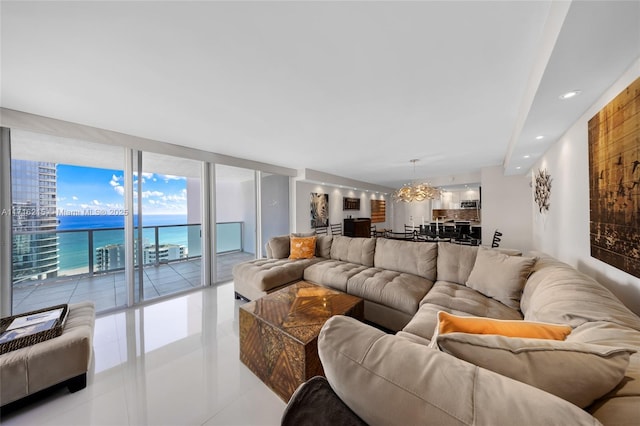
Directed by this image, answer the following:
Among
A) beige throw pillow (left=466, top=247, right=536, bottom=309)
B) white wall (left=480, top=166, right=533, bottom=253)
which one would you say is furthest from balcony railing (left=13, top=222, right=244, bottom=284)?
white wall (left=480, top=166, right=533, bottom=253)

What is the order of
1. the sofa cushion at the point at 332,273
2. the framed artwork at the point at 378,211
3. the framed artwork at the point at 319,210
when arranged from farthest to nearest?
1. the framed artwork at the point at 378,211
2. the framed artwork at the point at 319,210
3. the sofa cushion at the point at 332,273

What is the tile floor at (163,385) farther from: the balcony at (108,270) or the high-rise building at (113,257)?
the high-rise building at (113,257)

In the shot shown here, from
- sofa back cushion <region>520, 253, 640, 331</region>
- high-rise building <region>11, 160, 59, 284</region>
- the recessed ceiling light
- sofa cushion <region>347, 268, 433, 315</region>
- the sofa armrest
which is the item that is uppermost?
the recessed ceiling light

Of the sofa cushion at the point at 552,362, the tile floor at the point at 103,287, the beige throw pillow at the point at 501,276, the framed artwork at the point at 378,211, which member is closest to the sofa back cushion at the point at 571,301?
the beige throw pillow at the point at 501,276

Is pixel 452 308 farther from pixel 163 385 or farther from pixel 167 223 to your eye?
pixel 167 223

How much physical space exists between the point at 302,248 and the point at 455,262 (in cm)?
223

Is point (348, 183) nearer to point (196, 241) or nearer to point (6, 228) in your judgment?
point (196, 241)

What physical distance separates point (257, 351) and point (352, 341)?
142 centimetres

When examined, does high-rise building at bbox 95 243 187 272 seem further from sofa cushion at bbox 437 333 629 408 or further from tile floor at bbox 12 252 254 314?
sofa cushion at bbox 437 333 629 408

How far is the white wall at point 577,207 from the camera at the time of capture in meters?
1.44

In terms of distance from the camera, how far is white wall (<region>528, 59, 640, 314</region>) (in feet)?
4.72

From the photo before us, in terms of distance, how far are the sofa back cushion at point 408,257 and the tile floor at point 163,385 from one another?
6.59 feet

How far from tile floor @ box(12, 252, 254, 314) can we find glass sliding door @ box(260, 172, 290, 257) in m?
1.27

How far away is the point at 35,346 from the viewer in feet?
5.14
